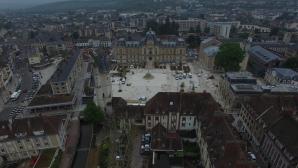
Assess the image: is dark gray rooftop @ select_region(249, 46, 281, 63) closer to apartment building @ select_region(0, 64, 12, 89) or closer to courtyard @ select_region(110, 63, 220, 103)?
courtyard @ select_region(110, 63, 220, 103)

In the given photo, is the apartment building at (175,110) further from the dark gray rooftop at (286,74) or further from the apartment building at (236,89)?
the dark gray rooftop at (286,74)

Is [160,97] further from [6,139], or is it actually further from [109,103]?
[6,139]

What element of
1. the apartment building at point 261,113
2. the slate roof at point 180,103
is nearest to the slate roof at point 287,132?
the apartment building at point 261,113

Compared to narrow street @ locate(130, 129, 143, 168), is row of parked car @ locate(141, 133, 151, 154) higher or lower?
higher

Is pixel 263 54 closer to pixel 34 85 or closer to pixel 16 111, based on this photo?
pixel 34 85

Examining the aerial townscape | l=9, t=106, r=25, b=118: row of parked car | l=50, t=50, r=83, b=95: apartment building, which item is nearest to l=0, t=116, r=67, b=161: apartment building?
the aerial townscape

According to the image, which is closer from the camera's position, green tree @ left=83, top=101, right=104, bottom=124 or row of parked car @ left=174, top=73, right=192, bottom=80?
green tree @ left=83, top=101, right=104, bottom=124

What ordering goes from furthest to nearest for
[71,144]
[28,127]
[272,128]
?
[71,144], [28,127], [272,128]

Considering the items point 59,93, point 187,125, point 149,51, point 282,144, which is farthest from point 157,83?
point 282,144
